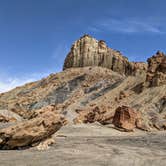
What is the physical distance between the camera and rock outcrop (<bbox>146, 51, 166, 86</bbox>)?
6066cm

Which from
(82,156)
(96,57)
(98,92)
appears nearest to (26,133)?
(82,156)

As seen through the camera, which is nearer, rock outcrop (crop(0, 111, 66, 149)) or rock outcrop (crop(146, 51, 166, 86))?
rock outcrop (crop(0, 111, 66, 149))

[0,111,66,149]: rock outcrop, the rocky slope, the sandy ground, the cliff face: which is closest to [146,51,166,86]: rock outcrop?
the rocky slope

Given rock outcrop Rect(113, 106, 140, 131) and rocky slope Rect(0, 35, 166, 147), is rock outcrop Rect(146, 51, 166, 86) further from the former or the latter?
rock outcrop Rect(113, 106, 140, 131)

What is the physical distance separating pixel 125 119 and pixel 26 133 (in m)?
15.6

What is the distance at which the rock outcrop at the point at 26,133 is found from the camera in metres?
16.6

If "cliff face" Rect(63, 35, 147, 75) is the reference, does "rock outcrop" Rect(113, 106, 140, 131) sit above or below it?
below

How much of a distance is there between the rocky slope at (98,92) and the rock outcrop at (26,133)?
16cm

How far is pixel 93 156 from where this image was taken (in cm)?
1465

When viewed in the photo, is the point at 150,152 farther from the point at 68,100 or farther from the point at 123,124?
the point at 68,100

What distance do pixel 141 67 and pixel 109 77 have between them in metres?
15.2

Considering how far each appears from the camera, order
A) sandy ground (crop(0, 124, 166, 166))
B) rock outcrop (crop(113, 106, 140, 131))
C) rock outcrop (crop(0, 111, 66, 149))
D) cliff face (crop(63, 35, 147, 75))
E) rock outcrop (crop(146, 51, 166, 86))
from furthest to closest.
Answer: cliff face (crop(63, 35, 147, 75)), rock outcrop (crop(146, 51, 166, 86)), rock outcrop (crop(113, 106, 140, 131)), rock outcrop (crop(0, 111, 66, 149)), sandy ground (crop(0, 124, 166, 166))

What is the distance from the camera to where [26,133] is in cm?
1661

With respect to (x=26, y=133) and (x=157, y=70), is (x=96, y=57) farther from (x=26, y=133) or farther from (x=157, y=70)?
(x=26, y=133)
